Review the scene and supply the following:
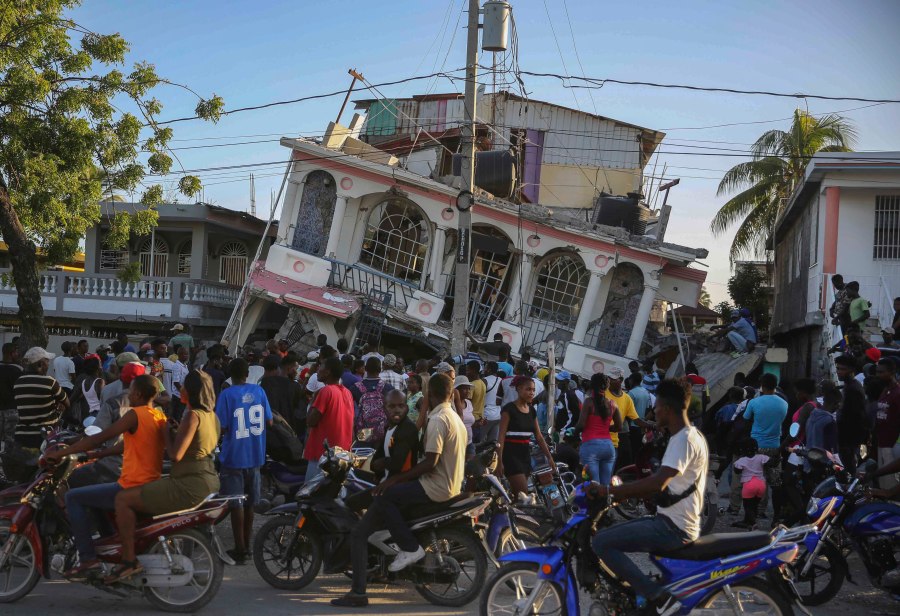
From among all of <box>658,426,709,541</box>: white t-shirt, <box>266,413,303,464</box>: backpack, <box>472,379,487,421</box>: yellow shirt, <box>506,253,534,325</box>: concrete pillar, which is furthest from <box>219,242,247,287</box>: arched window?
<box>658,426,709,541</box>: white t-shirt

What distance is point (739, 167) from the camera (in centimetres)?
3338

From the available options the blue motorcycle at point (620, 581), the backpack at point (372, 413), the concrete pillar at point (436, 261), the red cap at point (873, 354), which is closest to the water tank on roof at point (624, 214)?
the concrete pillar at point (436, 261)

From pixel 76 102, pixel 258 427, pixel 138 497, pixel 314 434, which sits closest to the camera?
pixel 138 497

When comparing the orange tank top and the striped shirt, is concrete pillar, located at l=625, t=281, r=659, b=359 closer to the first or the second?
the striped shirt

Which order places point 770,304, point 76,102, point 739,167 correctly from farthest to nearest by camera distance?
point 770,304 → point 739,167 → point 76,102

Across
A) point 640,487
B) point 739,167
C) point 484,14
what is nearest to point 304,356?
point 484,14

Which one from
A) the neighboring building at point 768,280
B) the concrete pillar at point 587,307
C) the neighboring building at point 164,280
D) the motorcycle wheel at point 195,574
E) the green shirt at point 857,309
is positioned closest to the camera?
the motorcycle wheel at point 195,574

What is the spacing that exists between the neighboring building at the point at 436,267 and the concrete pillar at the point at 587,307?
3cm

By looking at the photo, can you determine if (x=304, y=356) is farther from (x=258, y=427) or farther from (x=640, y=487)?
(x=640, y=487)

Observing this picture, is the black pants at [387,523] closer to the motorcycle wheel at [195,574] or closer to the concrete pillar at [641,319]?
the motorcycle wheel at [195,574]

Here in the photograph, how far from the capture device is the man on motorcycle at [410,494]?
22.5 ft

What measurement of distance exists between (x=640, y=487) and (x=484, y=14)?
537 inches

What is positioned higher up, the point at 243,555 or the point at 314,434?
the point at 314,434

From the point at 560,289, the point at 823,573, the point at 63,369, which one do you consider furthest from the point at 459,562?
the point at 560,289
